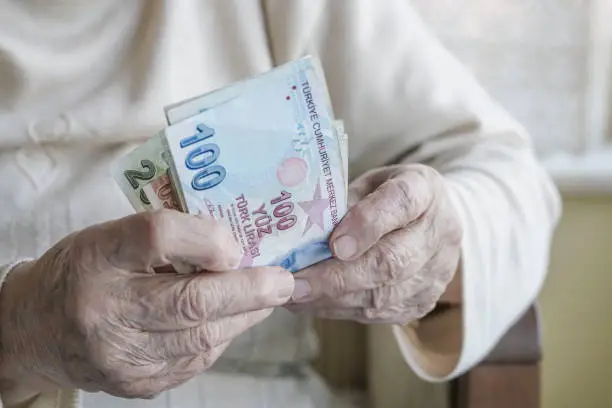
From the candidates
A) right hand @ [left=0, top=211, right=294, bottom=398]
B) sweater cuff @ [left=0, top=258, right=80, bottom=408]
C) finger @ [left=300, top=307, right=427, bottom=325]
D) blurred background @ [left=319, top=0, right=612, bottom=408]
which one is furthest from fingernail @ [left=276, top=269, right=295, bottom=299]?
blurred background @ [left=319, top=0, right=612, bottom=408]

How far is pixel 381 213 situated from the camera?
0.67 meters

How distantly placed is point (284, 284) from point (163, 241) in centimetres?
10

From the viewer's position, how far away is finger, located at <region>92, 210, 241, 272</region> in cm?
57

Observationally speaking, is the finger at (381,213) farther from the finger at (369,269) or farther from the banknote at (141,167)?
the banknote at (141,167)

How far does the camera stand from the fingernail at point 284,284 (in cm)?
61

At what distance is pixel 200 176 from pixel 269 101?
0.07 metres

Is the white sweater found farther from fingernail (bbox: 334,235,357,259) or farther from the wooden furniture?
fingernail (bbox: 334,235,357,259)

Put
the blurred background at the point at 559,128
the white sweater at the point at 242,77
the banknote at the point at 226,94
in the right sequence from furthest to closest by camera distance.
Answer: the blurred background at the point at 559,128 → the white sweater at the point at 242,77 → the banknote at the point at 226,94

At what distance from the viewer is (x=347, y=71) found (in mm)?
917

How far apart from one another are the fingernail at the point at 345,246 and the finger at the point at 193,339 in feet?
0.29

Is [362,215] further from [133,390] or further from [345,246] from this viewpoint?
[133,390]

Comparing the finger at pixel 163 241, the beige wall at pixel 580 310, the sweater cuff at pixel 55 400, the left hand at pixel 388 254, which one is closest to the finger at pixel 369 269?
the left hand at pixel 388 254

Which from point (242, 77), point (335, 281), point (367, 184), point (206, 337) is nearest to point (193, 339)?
point (206, 337)

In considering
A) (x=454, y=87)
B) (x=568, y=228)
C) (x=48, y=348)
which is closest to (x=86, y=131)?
(x=48, y=348)
